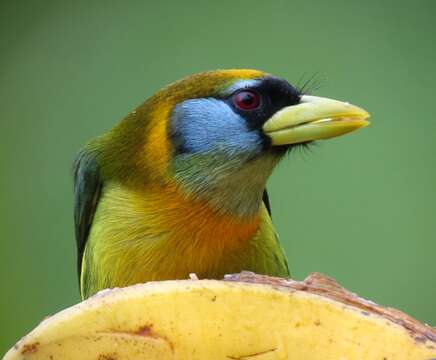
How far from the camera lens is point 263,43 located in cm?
336

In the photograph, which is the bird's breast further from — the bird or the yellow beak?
the yellow beak

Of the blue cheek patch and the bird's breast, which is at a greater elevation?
the blue cheek patch

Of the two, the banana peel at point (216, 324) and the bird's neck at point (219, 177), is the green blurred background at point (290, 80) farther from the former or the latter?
the banana peel at point (216, 324)

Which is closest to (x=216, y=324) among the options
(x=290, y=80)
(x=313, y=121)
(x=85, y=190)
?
(x=313, y=121)

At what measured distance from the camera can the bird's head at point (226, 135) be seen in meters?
1.99

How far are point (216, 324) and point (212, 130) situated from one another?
2.75 feet

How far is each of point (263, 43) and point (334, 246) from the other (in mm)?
815

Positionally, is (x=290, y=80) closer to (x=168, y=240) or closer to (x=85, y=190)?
(x=85, y=190)

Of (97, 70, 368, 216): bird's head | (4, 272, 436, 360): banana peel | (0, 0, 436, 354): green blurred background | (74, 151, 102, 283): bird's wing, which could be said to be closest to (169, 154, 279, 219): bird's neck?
(97, 70, 368, 216): bird's head

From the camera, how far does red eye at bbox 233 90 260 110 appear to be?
2.00 m

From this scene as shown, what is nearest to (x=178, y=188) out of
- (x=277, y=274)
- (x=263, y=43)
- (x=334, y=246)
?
(x=277, y=274)

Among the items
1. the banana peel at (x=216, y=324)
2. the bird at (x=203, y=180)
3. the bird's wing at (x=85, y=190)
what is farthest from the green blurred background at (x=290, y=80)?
the banana peel at (x=216, y=324)

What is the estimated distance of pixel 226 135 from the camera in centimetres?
202

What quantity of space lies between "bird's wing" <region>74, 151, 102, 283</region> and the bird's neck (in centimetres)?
31
